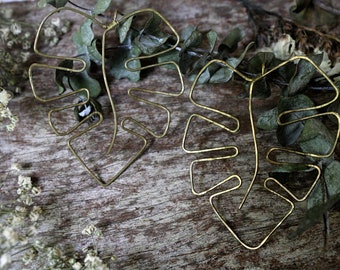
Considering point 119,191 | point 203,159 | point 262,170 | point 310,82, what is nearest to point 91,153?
point 119,191

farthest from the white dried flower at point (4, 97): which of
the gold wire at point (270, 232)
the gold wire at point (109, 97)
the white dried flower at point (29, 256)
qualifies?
the gold wire at point (270, 232)

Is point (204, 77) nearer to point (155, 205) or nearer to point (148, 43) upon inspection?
point (148, 43)

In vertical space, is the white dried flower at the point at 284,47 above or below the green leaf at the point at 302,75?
below

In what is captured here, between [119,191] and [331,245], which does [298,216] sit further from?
[119,191]

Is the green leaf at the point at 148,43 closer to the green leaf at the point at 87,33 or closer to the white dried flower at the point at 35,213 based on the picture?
the green leaf at the point at 87,33

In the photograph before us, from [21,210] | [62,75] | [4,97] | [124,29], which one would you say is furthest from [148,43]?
[21,210]
